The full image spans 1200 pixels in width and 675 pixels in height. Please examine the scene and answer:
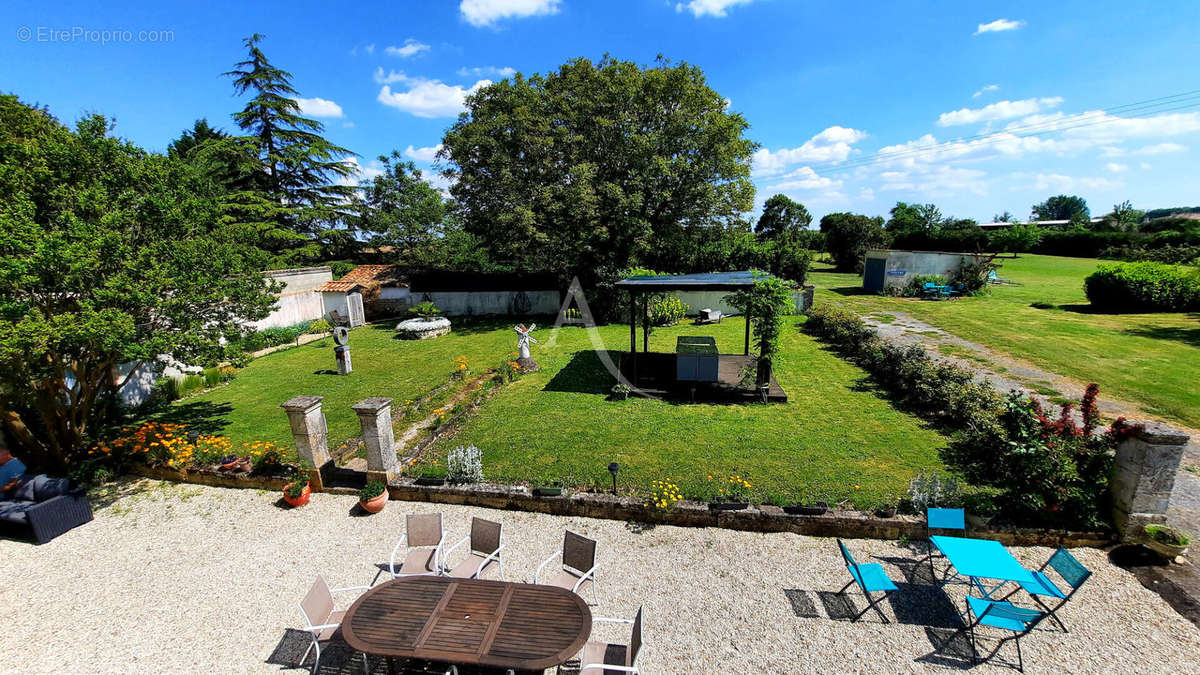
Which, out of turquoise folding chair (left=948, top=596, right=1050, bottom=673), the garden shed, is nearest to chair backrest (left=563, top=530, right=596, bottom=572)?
turquoise folding chair (left=948, top=596, right=1050, bottom=673)

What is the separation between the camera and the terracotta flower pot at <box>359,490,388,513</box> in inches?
291

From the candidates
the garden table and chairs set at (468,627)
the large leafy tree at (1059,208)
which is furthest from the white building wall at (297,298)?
the large leafy tree at (1059,208)

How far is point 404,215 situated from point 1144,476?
31.1 metres

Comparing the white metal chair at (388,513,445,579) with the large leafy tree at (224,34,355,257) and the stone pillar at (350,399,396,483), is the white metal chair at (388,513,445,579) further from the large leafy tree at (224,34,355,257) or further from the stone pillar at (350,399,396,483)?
the large leafy tree at (224,34,355,257)

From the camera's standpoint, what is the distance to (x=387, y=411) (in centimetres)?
779

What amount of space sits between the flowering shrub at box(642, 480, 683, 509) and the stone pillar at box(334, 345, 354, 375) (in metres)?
12.0

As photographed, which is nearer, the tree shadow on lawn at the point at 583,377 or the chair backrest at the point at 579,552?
the chair backrest at the point at 579,552

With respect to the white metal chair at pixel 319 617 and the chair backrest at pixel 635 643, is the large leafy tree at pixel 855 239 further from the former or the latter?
the white metal chair at pixel 319 617

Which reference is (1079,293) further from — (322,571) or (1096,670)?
(322,571)

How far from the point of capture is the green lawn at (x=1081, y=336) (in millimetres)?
11189

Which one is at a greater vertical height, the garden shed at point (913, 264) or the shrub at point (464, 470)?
the garden shed at point (913, 264)

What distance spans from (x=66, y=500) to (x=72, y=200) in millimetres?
4968

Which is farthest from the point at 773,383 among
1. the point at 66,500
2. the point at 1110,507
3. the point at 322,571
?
the point at 66,500

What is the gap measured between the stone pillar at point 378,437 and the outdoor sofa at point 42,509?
4480 millimetres
